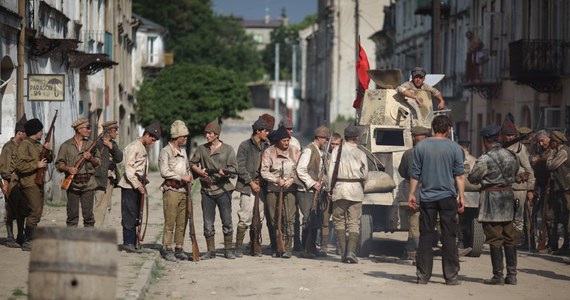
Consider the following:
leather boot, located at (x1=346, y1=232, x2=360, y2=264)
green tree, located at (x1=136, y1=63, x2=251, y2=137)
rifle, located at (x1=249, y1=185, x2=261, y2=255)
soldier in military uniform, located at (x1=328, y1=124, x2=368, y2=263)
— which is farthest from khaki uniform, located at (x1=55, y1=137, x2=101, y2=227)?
green tree, located at (x1=136, y1=63, x2=251, y2=137)

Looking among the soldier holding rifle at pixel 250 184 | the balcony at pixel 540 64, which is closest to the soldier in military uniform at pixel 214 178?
the soldier holding rifle at pixel 250 184

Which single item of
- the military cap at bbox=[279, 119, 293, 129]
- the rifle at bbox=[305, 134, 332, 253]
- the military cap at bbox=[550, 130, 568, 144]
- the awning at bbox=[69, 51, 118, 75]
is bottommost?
the rifle at bbox=[305, 134, 332, 253]

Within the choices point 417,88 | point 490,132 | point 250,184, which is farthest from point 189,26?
point 490,132

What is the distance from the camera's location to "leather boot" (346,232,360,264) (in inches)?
620

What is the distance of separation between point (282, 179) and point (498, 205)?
379cm

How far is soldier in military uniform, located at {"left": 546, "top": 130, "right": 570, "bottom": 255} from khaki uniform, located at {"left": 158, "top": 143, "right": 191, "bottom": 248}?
5366 mm

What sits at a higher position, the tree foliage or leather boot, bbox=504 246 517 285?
the tree foliage

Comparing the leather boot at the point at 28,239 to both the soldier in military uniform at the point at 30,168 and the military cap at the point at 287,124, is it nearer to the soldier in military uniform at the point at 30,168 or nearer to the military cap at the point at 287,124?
the soldier in military uniform at the point at 30,168

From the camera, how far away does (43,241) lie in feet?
29.8

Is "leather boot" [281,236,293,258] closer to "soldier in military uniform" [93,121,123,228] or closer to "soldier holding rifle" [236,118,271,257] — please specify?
"soldier holding rifle" [236,118,271,257]

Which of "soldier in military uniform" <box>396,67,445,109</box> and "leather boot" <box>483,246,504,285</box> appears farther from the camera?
"soldier in military uniform" <box>396,67,445,109</box>

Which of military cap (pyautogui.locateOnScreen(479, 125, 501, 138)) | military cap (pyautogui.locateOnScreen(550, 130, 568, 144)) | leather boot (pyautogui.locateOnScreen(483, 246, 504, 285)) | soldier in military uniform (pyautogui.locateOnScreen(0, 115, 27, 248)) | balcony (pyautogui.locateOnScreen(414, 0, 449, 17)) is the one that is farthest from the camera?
balcony (pyautogui.locateOnScreen(414, 0, 449, 17))

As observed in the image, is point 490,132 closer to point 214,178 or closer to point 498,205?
point 498,205

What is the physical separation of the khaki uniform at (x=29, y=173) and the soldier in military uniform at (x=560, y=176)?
7171 mm
